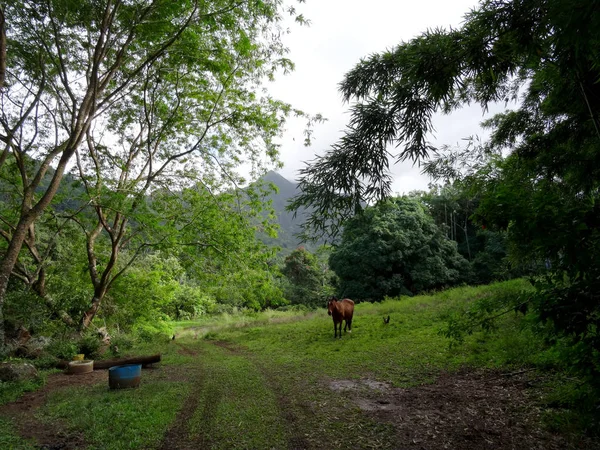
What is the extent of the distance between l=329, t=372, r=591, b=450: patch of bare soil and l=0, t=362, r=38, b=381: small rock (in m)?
6.17

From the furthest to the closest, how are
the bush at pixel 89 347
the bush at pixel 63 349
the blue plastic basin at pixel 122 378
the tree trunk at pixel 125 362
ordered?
the bush at pixel 89 347 → the bush at pixel 63 349 → the tree trunk at pixel 125 362 → the blue plastic basin at pixel 122 378

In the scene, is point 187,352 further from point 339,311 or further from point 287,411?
point 287,411

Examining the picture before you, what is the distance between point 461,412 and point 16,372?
8084mm

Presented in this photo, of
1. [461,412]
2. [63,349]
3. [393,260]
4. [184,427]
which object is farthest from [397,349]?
[393,260]

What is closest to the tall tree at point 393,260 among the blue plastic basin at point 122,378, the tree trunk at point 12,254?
the blue plastic basin at point 122,378

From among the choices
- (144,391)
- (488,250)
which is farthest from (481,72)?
(488,250)

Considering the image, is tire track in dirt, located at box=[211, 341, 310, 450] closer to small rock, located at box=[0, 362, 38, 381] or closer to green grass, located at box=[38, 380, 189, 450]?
green grass, located at box=[38, 380, 189, 450]

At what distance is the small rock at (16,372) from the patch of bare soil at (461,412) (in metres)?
6.17

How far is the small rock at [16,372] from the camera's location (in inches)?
251

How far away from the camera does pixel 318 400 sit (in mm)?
4855

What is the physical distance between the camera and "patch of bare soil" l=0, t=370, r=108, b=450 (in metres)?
3.68

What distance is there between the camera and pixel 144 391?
5723 mm

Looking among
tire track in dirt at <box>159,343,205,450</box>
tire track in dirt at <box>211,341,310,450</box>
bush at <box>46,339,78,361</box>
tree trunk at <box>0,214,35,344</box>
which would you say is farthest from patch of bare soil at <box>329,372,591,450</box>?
bush at <box>46,339,78,361</box>

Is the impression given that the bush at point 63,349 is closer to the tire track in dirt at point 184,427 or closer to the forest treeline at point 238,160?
the forest treeline at point 238,160
